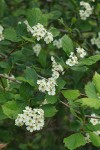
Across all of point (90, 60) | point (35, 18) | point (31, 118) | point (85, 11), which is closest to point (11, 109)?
point (31, 118)

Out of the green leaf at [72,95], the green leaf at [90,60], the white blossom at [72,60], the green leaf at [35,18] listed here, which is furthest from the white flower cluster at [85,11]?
the green leaf at [72,95]

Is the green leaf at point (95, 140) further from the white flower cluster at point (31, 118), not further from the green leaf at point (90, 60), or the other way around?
the green leaf at point (90, 60)

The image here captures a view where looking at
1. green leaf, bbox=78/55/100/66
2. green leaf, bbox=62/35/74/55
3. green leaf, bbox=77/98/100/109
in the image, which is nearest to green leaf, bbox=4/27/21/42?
green leaf, bbox=62/35/74/55

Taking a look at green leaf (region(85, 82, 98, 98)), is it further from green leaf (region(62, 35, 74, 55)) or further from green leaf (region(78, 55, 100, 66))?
green leaf (region(62, 35, 74, 55))

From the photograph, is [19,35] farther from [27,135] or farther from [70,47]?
[27,135]

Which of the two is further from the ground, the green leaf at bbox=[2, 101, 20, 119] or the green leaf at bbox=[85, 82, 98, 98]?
the green leaf at bbox=[85, 82, 98, 98]
